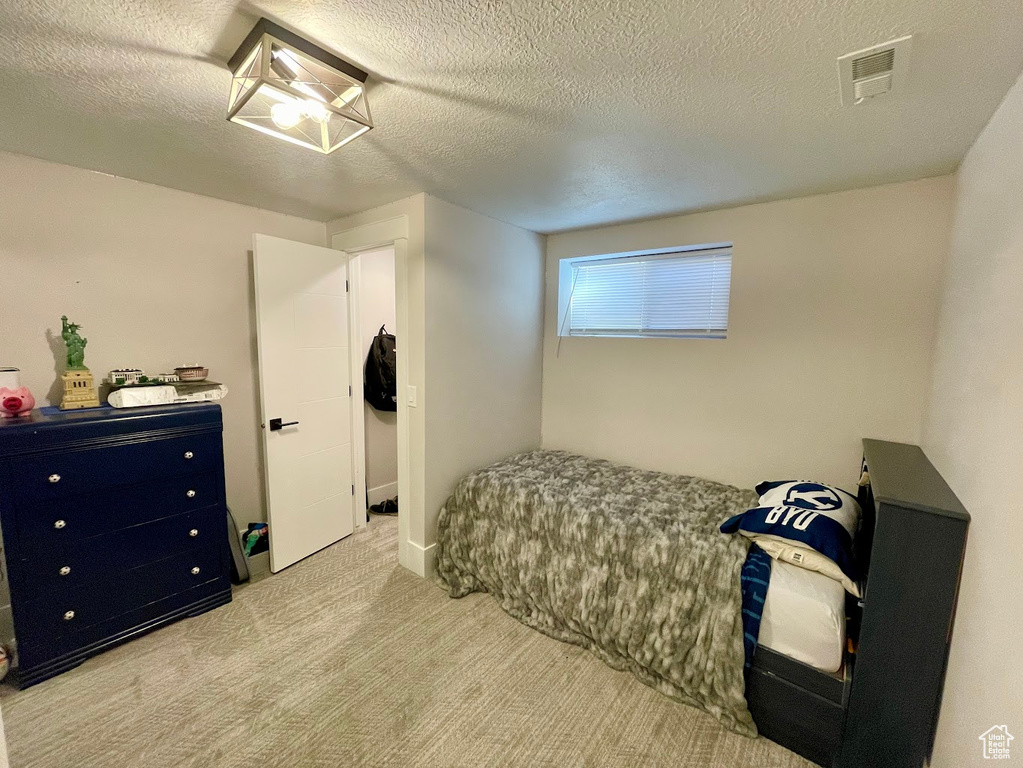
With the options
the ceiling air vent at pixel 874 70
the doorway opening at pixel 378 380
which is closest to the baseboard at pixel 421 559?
the doorway opening at pixel 378 380

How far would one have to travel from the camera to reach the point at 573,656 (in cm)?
209

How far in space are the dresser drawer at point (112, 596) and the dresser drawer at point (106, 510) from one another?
0.78 ft

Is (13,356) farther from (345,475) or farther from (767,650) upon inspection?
(767,650)

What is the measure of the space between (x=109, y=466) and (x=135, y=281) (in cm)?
106

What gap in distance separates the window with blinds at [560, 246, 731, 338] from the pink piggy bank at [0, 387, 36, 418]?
307 cm

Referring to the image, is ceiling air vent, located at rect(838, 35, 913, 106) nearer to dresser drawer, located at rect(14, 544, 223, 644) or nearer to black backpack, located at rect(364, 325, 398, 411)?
black backpack, located at rect(364, 325, 398, 411)

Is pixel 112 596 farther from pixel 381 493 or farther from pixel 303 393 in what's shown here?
pixel 381 493

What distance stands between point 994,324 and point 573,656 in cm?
209

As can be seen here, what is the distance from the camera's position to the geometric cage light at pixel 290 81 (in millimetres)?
1136

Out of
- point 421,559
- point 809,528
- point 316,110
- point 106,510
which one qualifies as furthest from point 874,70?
point 106,510

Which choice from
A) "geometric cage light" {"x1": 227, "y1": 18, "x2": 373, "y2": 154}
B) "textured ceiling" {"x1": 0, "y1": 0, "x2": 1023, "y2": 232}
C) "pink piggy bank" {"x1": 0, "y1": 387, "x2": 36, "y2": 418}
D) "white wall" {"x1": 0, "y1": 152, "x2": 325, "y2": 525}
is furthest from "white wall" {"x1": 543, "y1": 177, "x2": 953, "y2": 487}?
"pink piggy bank" {"x1": 0, "y1": 387, "x2": 36, "y2": 418}

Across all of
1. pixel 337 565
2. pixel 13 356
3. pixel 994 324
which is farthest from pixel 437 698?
pixel 13 356

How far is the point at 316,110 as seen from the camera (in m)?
1.35

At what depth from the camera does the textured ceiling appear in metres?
1.04
